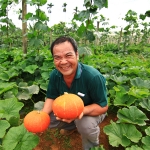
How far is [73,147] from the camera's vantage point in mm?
2525

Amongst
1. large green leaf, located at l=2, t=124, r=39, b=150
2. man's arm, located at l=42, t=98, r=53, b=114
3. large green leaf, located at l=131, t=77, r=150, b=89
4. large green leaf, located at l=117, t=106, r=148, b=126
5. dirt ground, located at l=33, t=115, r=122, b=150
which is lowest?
dirt ground, located at l=33, t=115, r=122, b=150

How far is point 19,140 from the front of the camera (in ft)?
6.66

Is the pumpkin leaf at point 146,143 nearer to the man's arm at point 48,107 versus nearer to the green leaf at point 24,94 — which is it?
the man's arm at point 48,107

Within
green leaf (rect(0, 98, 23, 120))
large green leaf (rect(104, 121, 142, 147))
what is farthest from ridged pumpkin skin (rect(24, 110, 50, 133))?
large green leaf (rect(104, 121, 142, 147))

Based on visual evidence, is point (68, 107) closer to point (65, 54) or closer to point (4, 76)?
point (65, 54)

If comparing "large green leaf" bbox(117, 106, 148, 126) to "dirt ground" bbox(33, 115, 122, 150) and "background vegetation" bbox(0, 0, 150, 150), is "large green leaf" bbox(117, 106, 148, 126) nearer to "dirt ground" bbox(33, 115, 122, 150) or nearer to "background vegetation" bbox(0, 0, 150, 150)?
"background vegetation" bbox(0, 0, 150, 150)

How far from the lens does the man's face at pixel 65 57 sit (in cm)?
183

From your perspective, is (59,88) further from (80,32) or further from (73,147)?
(80,32)

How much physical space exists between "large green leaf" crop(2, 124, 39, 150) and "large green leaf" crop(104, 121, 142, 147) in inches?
34.6

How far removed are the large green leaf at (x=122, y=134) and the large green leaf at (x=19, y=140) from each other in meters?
0.88

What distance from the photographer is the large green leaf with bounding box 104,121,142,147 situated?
6.90 feet

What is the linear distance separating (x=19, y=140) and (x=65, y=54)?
1114 mm

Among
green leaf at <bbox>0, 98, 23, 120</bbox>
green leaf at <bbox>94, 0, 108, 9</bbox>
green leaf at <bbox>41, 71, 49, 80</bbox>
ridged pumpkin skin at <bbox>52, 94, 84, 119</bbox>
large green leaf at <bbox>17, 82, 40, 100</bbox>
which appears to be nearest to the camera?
Answer: ridged pumpkin skin at <bbox>52, 94, 84, 119</bbox>

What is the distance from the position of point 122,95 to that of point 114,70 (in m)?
1.67
